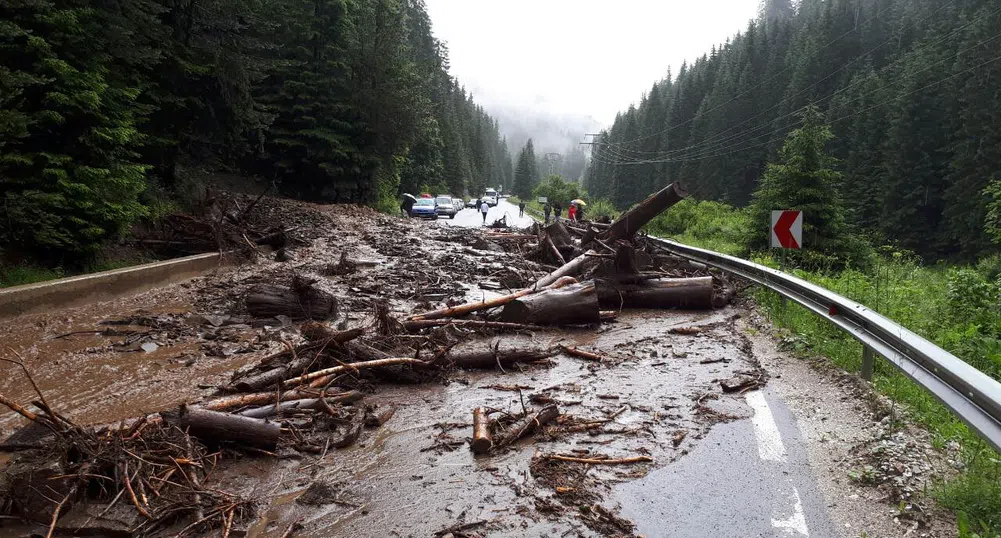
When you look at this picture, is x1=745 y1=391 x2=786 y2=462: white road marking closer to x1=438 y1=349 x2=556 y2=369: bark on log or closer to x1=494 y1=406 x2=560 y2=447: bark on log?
x1=494 y1=406 x2=560 y2=447: bark on log

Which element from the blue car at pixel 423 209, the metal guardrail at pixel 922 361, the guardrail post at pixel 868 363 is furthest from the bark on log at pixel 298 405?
the blue car at pixel 423 209

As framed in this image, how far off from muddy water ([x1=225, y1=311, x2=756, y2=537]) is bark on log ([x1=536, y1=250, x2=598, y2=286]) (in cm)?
375

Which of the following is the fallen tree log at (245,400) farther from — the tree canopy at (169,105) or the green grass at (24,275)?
the tree canopy at (169,105)

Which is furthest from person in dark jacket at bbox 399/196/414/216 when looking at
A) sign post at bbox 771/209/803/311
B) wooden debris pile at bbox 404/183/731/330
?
sign post at bbox 771/209/803/311

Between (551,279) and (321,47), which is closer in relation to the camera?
(551,279)

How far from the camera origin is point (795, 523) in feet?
→ 9.92

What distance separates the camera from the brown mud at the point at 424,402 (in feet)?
10.7

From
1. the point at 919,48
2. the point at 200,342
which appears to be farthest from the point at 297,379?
the point at 919,48

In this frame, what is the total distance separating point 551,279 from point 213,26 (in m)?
12.7

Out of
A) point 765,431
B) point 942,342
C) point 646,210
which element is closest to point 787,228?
point 646,210

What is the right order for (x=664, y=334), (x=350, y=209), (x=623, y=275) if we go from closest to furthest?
(x=664, y=334) < (x=623, y=275) < (x=350, y=209)

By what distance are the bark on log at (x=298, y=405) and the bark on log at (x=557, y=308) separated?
3.40 meters

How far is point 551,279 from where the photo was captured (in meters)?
10.7

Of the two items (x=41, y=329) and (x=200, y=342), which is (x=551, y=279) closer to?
(x=200, y=342)
